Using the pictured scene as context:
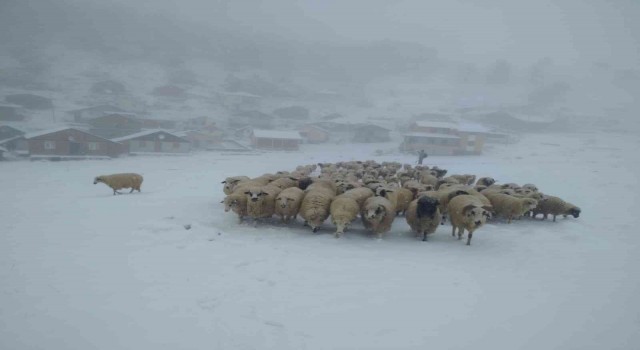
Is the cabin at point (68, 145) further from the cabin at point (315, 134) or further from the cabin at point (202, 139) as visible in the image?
the cabin at point (315, 134)

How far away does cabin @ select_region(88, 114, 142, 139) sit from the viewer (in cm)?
4819

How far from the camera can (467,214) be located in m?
10.3

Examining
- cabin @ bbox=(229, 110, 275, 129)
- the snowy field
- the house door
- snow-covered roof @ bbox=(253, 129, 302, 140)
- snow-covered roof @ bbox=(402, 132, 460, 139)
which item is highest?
cabin @ bbox=(229, 110, 275, 129)

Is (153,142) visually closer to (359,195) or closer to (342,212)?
(359,195)

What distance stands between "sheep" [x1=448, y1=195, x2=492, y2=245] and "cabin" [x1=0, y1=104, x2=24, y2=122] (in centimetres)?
6151

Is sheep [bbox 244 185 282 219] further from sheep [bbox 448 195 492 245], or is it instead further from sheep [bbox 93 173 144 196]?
sheep [bbox 93 173 144 196]

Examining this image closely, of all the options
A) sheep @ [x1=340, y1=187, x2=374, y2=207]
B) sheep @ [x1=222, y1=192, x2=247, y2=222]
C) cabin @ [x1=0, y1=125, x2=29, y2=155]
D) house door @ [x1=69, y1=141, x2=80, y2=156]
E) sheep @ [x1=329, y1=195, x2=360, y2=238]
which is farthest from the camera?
house door @ [x1=69, y1=141, x2=80, y2=156]

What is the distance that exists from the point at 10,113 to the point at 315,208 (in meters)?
58.6

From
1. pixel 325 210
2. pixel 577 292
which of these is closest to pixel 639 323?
pixel 577 292

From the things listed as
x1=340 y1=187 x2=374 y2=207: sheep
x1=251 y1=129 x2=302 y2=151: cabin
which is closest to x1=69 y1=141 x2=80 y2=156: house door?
x1=251 y1=129 x2=302 y2=151: cabin

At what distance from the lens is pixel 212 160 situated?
129ft

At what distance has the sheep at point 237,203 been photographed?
1146 centimetres

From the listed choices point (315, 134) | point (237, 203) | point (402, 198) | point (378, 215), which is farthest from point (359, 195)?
point (315, 134)

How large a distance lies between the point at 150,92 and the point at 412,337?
8024 cm
